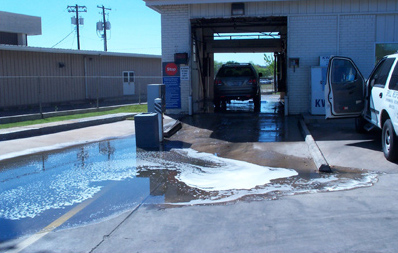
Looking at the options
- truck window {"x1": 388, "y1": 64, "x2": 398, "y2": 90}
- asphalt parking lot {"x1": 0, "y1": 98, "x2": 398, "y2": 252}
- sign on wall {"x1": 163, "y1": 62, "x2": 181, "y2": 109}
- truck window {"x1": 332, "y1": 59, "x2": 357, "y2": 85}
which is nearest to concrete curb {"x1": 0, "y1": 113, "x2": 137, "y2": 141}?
sign on wall {"x1": 163, "y1": 62, "x2": 181, "y2": 109}

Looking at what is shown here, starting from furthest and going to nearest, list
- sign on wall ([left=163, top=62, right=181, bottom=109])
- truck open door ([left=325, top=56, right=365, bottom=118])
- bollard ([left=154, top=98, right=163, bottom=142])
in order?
1. sign on wall ([left=163, top=62, right=181, bottom=109])
2. bollard ([left=154, top=98, right=163, bottom=142])
3. truck open door ([left=325, top=56, right=365, bottom=118])

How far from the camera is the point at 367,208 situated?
220 inches

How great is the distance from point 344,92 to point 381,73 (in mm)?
1088

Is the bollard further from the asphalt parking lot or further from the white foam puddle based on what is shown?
the asphalt parking lot

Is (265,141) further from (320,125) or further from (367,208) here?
(367,208)

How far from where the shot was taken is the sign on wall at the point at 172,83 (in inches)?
613

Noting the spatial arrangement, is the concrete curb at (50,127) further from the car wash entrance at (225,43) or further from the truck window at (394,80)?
the truck window at (394,80)

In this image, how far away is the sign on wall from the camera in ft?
51.1

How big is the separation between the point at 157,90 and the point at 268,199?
6.02m

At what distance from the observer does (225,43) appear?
23.7 meters

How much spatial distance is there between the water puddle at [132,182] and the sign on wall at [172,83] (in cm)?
629

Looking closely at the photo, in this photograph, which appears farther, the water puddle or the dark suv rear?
the dark suv rear

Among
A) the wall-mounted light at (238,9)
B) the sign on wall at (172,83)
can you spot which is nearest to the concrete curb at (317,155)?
the wall-mounted light at (238,9)

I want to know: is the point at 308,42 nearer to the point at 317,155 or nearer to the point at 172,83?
the point at 172,83
